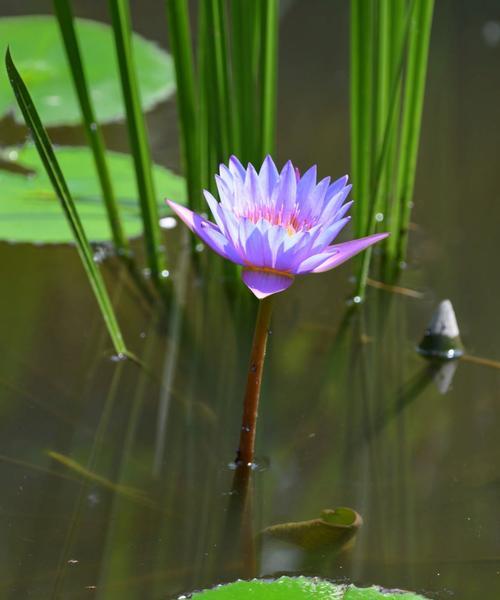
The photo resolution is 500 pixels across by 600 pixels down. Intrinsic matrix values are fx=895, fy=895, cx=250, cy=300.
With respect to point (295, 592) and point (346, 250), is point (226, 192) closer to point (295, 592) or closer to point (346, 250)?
point (346, 250)

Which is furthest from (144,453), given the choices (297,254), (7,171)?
(7,171)

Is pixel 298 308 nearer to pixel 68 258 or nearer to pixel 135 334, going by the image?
pixel 135 334

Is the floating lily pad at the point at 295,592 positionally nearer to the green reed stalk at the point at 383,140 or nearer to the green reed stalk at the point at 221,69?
the green reed stalk at the point at 383,140

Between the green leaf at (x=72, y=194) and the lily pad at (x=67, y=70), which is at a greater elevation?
the lily pad at (x=67, y=70)

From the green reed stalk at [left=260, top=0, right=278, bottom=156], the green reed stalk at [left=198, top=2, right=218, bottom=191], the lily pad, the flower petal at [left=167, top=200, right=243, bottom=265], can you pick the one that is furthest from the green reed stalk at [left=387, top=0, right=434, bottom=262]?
the lily pad

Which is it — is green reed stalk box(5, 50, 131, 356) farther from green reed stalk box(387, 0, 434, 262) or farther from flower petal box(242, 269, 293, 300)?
green reed stalk box(387, 0, 434, 262)

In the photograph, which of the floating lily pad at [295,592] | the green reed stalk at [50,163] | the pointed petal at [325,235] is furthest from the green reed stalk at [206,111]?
the floating lily pad at [295,592]

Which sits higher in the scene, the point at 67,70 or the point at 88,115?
the point at 67,70

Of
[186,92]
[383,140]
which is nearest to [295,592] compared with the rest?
[383,140]
